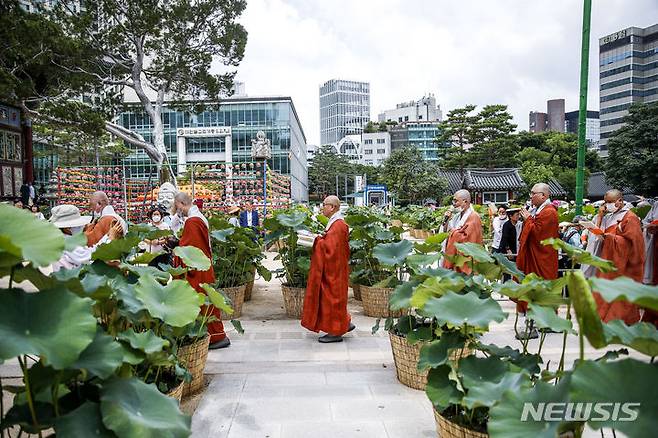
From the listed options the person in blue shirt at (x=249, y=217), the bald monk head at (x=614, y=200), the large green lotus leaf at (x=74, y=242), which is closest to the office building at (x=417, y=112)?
the person in blue shirt at (x=249, y=217)

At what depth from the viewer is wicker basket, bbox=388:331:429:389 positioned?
345 centimetres

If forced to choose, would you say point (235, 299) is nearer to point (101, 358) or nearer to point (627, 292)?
point (101, 358)

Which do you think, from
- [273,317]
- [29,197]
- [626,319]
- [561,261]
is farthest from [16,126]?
[626,319]

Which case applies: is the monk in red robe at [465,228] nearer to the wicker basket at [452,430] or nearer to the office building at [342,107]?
the wicker basket at [452,430]

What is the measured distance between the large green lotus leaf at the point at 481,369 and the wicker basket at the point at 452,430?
0.97 ft

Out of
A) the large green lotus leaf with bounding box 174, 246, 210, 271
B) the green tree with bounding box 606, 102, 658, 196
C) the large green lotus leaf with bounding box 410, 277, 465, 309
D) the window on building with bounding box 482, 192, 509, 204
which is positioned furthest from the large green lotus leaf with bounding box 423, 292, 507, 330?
the window on building with bounding box 482, 192, 509, 204

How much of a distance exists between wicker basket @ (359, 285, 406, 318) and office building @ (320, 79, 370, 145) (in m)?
103

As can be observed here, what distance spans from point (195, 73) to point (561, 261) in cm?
1519

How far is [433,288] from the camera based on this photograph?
2373 millimetres

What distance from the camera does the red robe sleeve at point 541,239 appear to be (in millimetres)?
5055

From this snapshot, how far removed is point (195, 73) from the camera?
1806cm

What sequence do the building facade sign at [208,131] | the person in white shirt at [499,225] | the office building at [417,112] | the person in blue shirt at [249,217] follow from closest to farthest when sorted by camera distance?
the person in white shirt at [499,225] < the person in blue shirt at [249,217] < the building facade sign at [208,131] < the office building at [417,112]

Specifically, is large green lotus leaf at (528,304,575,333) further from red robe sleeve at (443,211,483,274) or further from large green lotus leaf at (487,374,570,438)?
red robe sleeve at (443,211,483,274)

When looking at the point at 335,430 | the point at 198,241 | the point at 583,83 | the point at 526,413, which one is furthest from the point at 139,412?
the point at 583,83
